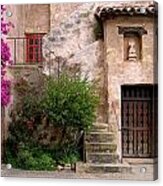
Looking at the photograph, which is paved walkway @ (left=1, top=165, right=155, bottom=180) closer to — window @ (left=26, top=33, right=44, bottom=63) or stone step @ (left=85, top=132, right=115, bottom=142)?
stone step @ (left=85, top=132, right=115, bottom=142)

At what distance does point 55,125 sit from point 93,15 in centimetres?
32

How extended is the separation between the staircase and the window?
251 millimetres

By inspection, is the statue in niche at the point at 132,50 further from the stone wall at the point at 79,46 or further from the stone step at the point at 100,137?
the stone step at the point at 100,137

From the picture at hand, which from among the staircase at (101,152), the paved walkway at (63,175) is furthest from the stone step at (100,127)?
the paved walkway at (63,175)

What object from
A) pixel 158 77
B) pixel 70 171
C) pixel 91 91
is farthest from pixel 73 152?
pixel 158 77

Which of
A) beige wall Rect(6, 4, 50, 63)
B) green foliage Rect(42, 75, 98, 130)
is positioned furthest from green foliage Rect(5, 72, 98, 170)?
beige wall Rect(6, 4, 50, 63)

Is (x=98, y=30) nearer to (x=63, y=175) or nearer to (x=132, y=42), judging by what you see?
(x=132, y=42)

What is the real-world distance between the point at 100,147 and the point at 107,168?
2.4 inches

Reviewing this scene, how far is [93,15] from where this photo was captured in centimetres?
179

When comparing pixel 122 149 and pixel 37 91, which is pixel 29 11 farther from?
pixel 122 149

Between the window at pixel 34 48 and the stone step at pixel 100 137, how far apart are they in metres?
0.25

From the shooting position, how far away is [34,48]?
182 centimetres

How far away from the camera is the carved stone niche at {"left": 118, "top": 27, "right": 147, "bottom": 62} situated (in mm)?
1753

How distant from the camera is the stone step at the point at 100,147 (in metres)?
1.78
